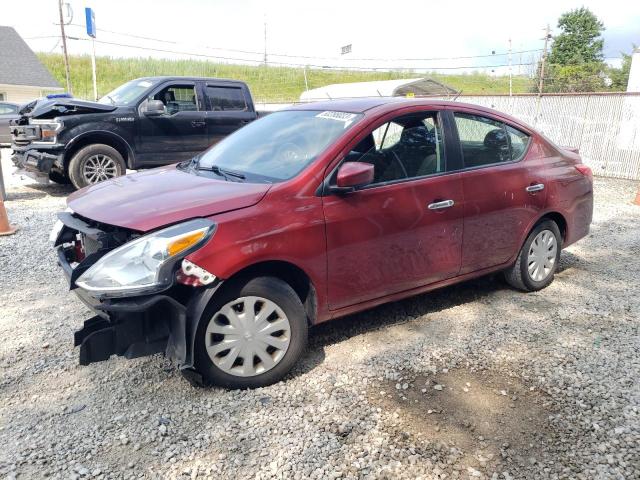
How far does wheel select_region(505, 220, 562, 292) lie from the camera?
468 cm

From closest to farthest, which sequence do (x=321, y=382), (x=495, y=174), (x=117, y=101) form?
1. (x=321, y=382)
2. (x=495, y=174)
3. (x=117, y=101)

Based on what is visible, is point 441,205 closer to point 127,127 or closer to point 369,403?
point 369,403

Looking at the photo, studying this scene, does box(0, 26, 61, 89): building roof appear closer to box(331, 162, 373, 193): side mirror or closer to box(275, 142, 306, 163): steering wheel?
box(275, 142, 306, 163): steering wheel

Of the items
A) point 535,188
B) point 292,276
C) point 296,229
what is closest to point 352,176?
point 296,229

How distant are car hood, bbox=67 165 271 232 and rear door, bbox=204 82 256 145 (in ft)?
20.0

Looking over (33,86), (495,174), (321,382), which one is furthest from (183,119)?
(33,86)

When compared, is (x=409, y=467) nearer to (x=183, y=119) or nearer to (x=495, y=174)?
(x=495, y=174)

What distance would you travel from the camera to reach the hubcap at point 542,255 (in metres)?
4.74

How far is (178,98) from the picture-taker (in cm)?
938

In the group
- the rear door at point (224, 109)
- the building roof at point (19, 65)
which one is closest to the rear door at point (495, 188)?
the rear door at point (224, 109)

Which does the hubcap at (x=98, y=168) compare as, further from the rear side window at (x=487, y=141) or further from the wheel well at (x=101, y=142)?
the rear side window at (x=487, y=141)

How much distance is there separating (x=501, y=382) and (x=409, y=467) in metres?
1.08

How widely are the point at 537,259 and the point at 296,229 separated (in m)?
2.68

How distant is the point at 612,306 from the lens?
4.56 meters
